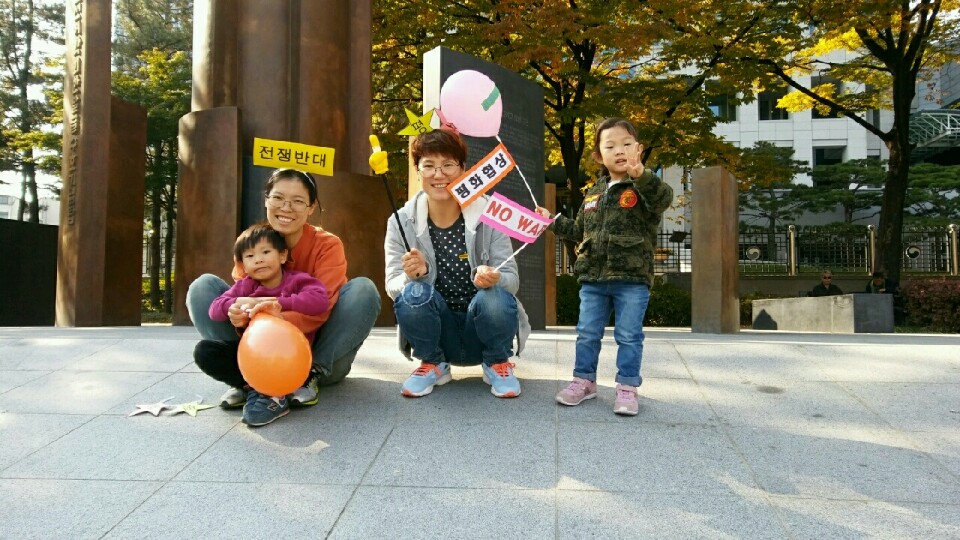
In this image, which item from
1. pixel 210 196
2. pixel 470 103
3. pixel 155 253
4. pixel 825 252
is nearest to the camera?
pixel 470 103

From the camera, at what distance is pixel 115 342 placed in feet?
15.7

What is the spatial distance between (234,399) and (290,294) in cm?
66

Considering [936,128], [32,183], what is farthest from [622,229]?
[936,128]

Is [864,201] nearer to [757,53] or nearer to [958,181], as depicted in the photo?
[958,181]

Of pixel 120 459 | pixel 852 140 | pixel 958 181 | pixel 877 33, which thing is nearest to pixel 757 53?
pixel 877 33

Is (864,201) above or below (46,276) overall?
above

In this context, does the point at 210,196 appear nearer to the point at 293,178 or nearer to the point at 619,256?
the point at 293,178

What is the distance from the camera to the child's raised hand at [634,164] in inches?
132

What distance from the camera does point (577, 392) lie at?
344 cm

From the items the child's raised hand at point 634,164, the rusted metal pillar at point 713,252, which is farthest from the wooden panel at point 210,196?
the rusted metal pillar at point 713,252

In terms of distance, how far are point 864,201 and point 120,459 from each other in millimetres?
30672

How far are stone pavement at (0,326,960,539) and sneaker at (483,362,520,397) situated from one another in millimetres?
68

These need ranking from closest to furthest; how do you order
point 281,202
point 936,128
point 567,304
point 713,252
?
1. point 281,202
2. point 713,252
3. point 567,304
4. point 936,128

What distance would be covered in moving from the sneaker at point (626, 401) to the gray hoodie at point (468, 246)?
0.63 m
